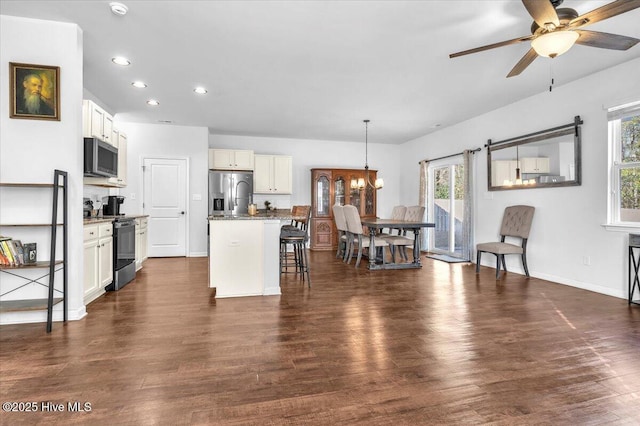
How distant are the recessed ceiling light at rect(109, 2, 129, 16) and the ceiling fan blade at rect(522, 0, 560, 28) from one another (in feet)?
9.63

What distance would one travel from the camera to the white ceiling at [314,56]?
8.85 ft

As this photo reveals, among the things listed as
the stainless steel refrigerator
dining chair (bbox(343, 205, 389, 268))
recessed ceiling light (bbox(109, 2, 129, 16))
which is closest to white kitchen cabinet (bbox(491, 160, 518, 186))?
dining chair (bbox(343, 205, 389, 268))

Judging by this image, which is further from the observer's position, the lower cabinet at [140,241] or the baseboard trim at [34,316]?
the lower cabinet at [140,241]

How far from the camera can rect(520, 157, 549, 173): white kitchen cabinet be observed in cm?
464

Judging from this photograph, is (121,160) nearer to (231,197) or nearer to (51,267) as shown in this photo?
(231,197)

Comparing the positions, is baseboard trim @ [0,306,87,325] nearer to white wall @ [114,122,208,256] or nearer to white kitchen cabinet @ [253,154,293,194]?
white wall @ [114,122,208,256]

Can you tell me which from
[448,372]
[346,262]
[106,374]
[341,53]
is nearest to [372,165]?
[346,262]

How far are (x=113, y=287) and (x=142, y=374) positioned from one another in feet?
8.22

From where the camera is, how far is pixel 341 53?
3.43 metres

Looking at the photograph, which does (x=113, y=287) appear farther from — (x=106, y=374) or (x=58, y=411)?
(x=58, y=411)

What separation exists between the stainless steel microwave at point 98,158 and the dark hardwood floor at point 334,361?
1.43 m

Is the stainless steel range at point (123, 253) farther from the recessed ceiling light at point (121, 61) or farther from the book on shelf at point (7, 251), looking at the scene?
the recessed ceiling light at point (121, 61)

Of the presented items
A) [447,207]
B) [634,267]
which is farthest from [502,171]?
[634,267]

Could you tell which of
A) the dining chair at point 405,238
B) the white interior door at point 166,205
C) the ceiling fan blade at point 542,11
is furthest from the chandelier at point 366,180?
the ceiling fan blade at point 542,11
